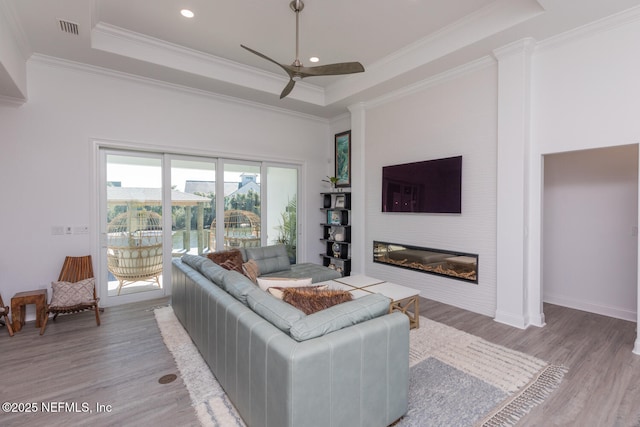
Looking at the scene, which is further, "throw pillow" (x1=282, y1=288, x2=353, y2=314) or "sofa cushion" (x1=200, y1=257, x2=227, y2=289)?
"sofa cushion" (x1=200, y1=257, x2=227, y2=289)

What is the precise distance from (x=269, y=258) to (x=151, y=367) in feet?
6.87

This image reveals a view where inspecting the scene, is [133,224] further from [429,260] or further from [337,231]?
[429,260]

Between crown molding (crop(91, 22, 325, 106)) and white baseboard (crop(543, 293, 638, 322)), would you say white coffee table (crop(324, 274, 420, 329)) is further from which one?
crown molding (crop(91, 22, 325, 106))

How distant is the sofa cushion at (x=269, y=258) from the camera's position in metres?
4.37

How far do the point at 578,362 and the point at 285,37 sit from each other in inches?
177

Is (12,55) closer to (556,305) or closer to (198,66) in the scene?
(198,66)

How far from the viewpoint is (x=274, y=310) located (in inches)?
71.0

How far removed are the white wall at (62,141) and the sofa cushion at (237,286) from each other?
277 centimetres

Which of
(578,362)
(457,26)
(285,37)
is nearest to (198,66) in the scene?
(285,37)

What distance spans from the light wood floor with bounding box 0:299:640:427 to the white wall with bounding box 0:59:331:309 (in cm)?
89

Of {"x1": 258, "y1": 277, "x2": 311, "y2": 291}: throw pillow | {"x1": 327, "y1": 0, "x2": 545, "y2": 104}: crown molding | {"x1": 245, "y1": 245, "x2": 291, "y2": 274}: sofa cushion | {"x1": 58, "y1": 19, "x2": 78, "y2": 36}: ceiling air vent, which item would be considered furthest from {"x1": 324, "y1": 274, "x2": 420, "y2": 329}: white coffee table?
{"x1": 58, "y1": 19, "x2": 78, "y2": 36}: ceiling air vent

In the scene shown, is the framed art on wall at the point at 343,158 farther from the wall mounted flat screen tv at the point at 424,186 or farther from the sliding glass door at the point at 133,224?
the sliding glass door at the point at 133,224

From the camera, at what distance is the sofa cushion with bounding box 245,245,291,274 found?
14.3 feet

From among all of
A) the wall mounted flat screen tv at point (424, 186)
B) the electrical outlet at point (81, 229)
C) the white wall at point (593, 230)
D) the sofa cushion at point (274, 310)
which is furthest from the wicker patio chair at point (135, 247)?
the white wall at point (593, 230)
